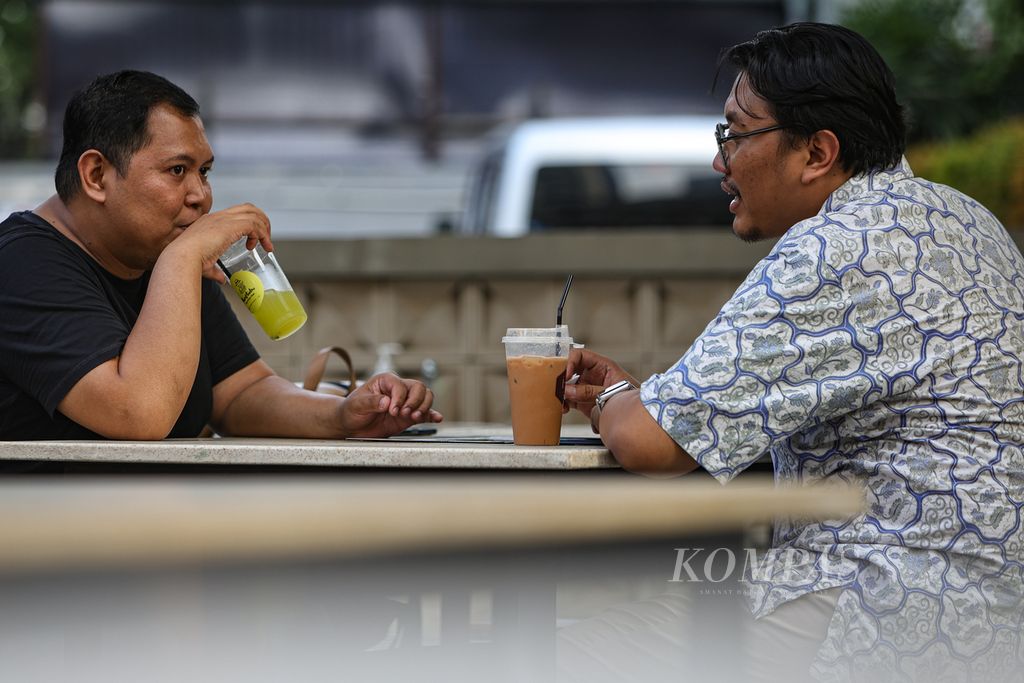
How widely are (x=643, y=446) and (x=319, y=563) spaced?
2.35 ft

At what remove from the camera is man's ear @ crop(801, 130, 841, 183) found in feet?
6.40

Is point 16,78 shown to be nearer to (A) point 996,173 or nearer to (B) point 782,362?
(A) point 996,173

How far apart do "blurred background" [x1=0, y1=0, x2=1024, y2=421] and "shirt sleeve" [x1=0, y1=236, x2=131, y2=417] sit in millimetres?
3928

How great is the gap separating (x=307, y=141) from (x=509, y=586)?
851 centimetres

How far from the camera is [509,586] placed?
1621 millimetres

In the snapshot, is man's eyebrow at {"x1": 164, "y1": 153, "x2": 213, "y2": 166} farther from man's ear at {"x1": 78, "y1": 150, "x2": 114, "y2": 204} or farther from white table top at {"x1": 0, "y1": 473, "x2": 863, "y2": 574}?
white table top at {"x1": 0, "y1": 473, "x2": 863, "y2": 574}

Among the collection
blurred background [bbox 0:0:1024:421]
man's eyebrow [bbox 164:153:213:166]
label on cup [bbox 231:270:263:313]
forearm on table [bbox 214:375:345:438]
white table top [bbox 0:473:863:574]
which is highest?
blurred background [bbox 0:0:1024:421]

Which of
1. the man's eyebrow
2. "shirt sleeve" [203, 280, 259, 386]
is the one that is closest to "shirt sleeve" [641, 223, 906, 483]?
the man's eyebrow

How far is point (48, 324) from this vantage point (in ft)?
6.88

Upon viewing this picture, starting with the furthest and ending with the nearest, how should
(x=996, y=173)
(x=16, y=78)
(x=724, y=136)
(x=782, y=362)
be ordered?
(x=16, y=78) < (x=996, y=173) < (x=724, y=136) < (x=782, y=362)

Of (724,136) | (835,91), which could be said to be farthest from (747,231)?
(835,91)

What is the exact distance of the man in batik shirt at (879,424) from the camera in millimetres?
1714

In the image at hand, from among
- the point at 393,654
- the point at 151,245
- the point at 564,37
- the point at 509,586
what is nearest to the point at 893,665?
the point at 509,586

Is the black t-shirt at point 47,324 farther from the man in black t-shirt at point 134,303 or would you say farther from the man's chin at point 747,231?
the man's chin at point 747,231
